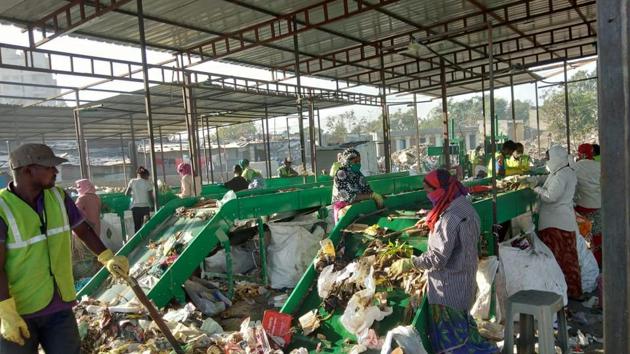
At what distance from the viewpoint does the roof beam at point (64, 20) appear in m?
6.89

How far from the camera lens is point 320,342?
3912 mm

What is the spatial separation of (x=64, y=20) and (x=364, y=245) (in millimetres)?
6280

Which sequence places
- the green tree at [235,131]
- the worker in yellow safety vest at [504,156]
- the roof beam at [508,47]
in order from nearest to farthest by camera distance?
the worker in yellow safety vest at [504,156] → the roof beam at [508,47] → the green tree at [235,131]

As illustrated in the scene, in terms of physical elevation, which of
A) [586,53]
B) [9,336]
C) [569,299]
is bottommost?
[569,299]

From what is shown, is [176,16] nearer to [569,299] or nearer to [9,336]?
[9,336]

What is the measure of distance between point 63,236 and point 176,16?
20.3 feet

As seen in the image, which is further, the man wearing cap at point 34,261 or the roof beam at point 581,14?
the roof beam at point 581,14

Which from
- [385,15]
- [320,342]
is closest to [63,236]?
[320,342]

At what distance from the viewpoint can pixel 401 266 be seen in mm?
4074

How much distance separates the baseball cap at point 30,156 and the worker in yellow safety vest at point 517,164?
7835 millimetres

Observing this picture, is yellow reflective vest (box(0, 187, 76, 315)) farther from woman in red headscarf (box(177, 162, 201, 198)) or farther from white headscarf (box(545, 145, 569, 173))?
woman in red headscarf (box(177, 162, 201, 198))

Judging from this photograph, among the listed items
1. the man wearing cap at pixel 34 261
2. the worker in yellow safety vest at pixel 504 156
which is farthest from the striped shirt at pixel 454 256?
the worker in yellow safety vest at pixel 504 156

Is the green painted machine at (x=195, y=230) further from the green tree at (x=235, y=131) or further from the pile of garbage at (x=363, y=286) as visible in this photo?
the green tree at (x=235, y=131)

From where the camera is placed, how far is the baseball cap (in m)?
2.72
